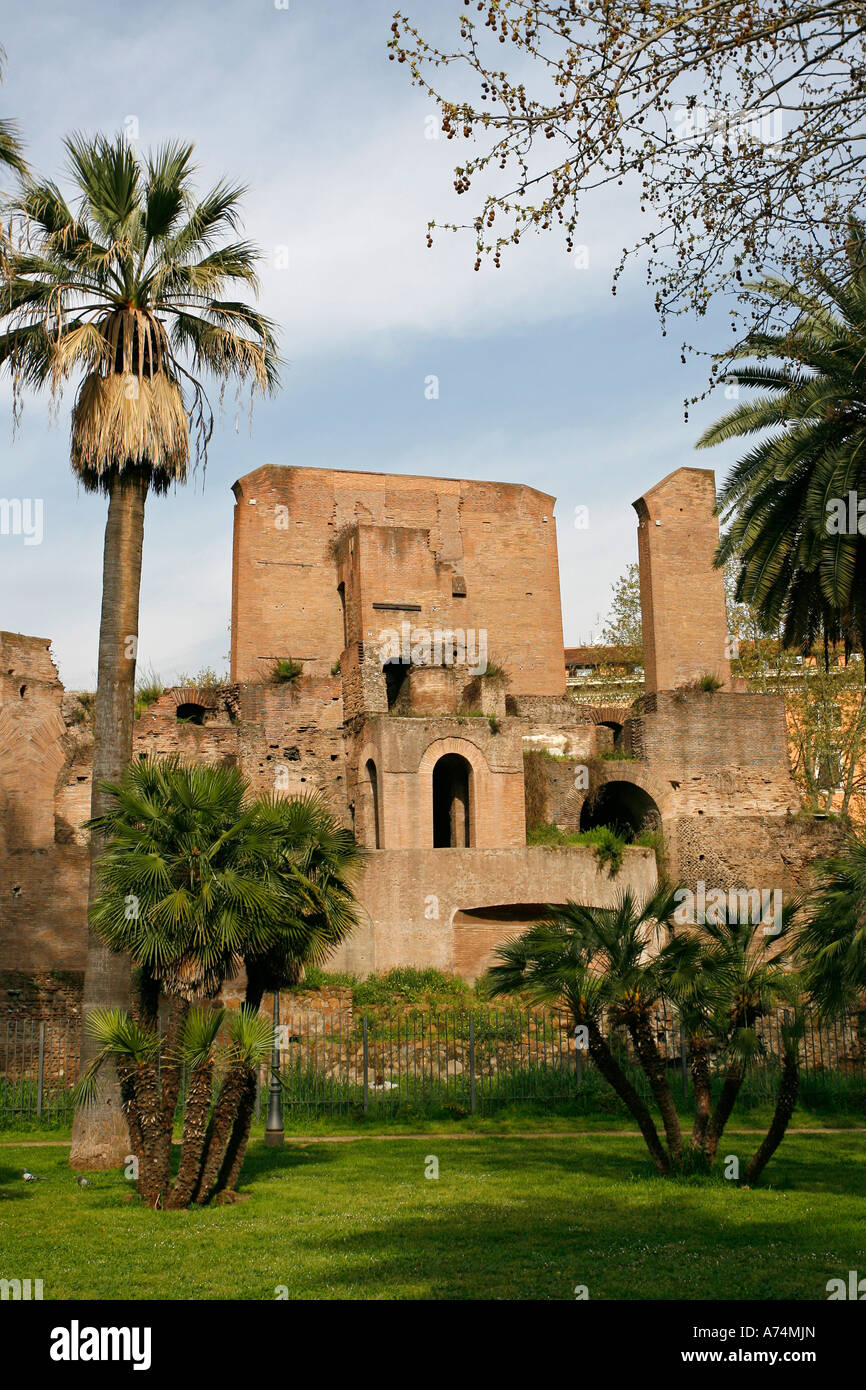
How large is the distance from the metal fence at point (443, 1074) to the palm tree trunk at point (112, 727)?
404 cm

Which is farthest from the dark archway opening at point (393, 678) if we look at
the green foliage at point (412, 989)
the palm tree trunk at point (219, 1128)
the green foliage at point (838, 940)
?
the palm tree trunk at point (219, 1128)

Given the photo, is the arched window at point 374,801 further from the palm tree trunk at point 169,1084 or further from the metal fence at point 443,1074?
the palm tree trunk at point 169,1084

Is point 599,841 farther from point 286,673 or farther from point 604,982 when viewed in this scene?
point 604,982

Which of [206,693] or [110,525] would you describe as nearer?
[110,525]

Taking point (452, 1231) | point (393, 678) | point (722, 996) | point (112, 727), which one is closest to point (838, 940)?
point (722, 996)

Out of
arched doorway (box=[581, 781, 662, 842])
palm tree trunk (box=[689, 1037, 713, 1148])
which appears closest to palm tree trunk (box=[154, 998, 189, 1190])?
palm tree trunk (box=[689, 1037, 713, 1148])

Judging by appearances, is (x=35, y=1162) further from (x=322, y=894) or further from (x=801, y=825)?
(x=801, y=825)

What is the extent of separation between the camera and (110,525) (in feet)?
53.1

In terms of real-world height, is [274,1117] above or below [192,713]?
below

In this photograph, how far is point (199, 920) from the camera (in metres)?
12.6

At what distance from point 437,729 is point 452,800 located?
2.41 metres

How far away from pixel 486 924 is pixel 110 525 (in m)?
14.0

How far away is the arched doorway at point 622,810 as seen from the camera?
32406 millimetres
